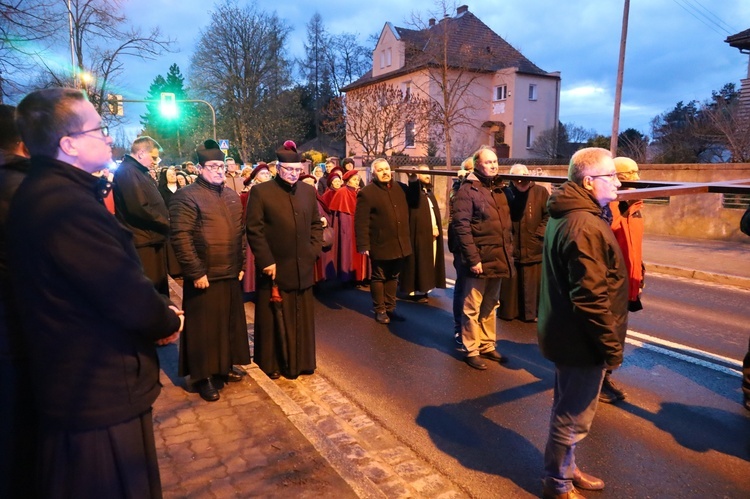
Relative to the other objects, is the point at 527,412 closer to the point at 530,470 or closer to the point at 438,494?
the point at 530,470

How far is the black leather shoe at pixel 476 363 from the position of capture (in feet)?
18.4

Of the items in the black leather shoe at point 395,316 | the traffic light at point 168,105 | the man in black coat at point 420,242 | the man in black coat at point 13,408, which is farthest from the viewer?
the traffic light at point 168,105

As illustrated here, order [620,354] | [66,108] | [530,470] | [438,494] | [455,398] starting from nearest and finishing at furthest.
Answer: [66,108]
[620,354]
[438,494]
[530,470]
[455,398]

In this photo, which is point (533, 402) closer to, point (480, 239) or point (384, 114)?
point (480, 239)

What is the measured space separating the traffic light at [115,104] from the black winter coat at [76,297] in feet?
54.5

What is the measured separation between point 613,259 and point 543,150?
1453 inches

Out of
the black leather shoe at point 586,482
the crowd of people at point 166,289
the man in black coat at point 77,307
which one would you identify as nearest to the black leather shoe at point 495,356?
the crowd of people at point 166,289

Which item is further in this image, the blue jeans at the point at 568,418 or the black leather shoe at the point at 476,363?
the black leather shoe at the point at 476,363

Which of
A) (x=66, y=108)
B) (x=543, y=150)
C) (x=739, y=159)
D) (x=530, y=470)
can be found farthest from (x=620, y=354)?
(x=543, y=150)

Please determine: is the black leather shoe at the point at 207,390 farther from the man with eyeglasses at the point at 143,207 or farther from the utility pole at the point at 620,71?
the utility pole at the point at 620,71

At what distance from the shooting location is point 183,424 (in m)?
4.24

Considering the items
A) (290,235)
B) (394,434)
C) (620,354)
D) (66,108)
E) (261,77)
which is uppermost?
(261,77)

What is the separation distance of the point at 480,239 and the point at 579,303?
265cm

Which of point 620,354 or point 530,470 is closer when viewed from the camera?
point 620,354
